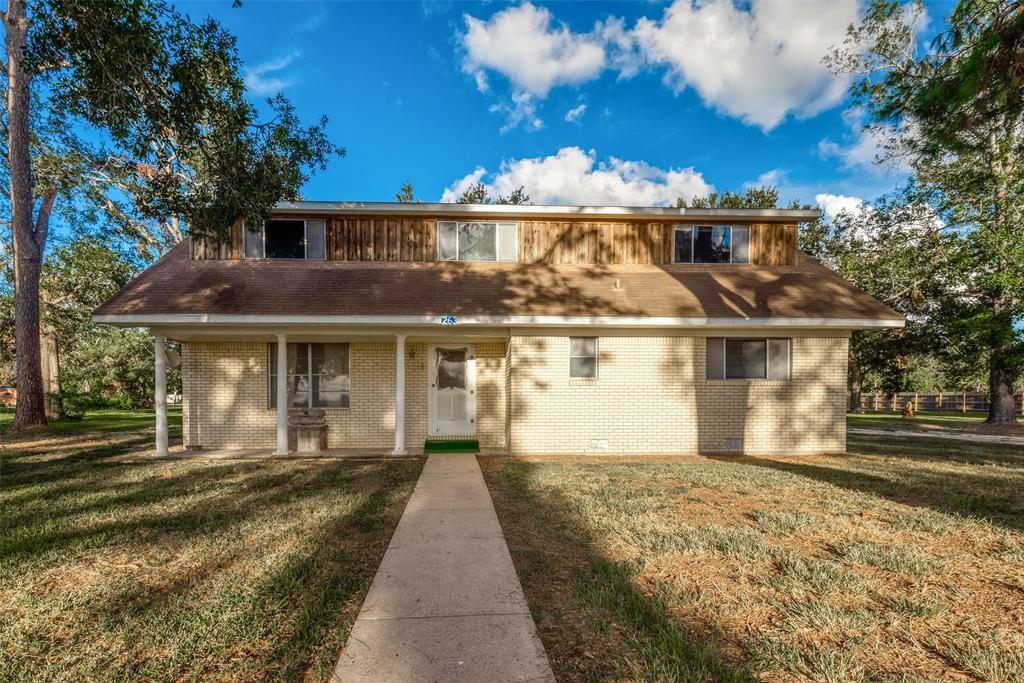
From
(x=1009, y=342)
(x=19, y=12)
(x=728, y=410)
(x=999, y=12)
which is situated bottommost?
(x=728, y=410)

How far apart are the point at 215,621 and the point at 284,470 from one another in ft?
16.9

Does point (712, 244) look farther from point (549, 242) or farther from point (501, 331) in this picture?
point (501, 331)

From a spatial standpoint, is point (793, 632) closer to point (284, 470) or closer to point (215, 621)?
point (215, 621)

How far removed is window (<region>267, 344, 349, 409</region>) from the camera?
33.6 ft

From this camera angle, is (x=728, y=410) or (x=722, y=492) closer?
(x=722, y=492)

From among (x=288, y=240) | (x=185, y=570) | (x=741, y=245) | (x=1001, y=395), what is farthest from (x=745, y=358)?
(x=1001, y=395)

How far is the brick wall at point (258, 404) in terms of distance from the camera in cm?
1005

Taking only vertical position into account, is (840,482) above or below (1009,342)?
below

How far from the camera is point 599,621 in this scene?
293 cm

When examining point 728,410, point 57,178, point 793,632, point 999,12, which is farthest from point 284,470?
point 57,178

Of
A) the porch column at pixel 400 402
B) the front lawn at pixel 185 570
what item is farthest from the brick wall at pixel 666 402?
the front lawn at pixel 185 570

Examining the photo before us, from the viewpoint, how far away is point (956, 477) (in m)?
7.22

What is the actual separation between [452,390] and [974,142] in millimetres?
10096

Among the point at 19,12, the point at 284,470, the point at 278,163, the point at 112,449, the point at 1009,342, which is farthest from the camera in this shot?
the point at 1009,342
